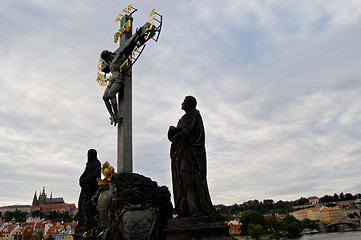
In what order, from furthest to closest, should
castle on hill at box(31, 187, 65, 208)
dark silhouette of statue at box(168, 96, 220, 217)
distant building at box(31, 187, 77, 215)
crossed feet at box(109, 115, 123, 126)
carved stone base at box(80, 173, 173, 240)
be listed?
castle on hill at box(31, 187, 65, 208) → distant building at box(31, 187, 77, 215) → crossed feet at box(109, 115, 123, 126) → carved stone base at box(80, 173, 173, 240) → dark silhouette of statue at box(168, 96, 220, 217)

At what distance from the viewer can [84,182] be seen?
8.66m

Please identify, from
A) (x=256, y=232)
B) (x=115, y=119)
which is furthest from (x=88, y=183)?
(x=256, y=232)

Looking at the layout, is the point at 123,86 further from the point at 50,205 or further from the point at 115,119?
the point at 50,205

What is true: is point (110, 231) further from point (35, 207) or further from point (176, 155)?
point (35, 207)

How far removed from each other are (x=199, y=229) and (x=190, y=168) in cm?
108

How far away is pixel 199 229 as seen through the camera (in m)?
4.60

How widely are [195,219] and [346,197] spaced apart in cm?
17475

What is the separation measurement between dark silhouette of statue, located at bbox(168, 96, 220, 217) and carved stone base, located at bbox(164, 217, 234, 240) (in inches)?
6.1

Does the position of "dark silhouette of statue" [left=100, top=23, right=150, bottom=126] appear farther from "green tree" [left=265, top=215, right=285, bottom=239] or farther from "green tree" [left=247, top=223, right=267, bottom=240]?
"green tree" [left=265, top=215, right=285, bottom=239]

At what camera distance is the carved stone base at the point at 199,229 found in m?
4.65

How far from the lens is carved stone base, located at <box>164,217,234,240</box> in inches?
183

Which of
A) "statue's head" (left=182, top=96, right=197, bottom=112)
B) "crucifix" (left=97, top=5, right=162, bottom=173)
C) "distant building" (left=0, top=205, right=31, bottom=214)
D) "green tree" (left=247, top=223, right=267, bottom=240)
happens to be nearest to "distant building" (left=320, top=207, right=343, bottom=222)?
"green tree" (left=247, top=223, right=267, bottom=240)

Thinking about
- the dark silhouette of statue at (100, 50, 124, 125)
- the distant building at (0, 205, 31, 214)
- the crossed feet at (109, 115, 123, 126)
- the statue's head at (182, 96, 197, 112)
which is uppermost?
the distant building at (0, 205, 31, 214)

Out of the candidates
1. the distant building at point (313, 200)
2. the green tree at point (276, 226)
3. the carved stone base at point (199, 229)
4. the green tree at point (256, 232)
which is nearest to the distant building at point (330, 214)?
the green tree at point (276, 226)
